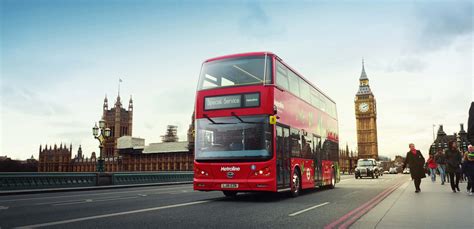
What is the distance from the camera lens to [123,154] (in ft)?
426

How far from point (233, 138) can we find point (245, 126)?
48cm

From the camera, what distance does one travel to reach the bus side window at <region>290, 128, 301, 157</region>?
12625 millimetres

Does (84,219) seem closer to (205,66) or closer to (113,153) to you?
(205,66)

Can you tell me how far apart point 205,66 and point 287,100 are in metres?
2.72

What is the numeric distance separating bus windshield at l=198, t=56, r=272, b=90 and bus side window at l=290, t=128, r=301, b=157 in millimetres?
2339

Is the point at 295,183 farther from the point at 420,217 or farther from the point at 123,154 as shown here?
the point at 123,154

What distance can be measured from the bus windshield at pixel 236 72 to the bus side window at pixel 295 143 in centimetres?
234

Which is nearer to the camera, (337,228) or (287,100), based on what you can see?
(337,228)

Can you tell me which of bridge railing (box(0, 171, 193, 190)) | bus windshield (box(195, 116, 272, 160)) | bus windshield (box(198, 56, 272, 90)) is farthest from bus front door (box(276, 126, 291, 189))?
bridge railing (box(0, 171, 193, 190))

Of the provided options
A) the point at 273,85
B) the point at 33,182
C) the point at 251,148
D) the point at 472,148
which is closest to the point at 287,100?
the point at 273,85

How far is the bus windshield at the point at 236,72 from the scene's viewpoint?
11367 mm

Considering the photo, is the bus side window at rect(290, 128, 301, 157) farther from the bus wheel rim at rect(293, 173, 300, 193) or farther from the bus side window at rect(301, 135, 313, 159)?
the bus wheel rim at rect(293, 173, 300, 193)

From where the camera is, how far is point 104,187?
22578mm

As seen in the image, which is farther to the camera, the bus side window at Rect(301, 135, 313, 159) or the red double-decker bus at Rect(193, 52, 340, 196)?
the bus side window at Rect(301, 135, 313, 159)
